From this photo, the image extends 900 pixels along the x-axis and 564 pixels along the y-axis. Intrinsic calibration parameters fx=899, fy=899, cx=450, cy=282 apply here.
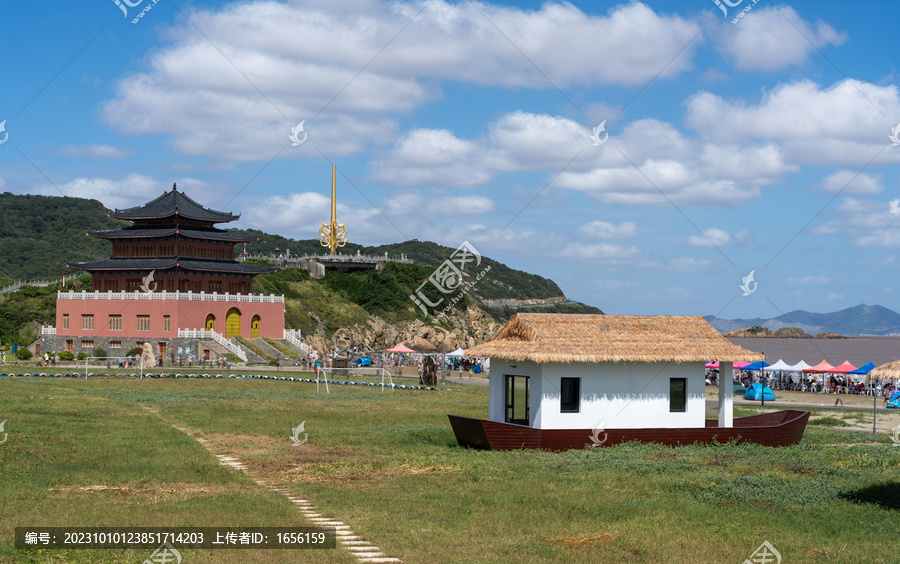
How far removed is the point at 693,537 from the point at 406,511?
5022 mm

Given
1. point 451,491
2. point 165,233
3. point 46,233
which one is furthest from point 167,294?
point 46,233

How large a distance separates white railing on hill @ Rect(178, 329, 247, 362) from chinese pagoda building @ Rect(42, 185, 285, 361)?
0.25ft

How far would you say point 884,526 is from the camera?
50.5 ft

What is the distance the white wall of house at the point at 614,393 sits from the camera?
78.5ft

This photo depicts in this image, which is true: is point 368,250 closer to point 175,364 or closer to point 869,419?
point 175,364

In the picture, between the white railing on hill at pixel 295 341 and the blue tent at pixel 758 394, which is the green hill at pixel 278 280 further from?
the blue tent at pixel 758 394

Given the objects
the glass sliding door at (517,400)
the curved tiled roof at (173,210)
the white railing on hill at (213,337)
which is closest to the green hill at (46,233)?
the curved tiled roof at (173,210)

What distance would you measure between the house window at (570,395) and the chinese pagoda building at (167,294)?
49.0 m

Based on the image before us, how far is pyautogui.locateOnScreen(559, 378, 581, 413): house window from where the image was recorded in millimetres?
24156

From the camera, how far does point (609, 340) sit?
2436 cm

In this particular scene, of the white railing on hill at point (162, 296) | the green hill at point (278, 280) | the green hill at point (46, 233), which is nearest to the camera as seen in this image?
the white railing on hill at point (162, 296)

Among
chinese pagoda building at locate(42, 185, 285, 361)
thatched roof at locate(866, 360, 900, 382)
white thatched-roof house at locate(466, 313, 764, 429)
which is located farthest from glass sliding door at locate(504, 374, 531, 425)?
chinese pagoda building at locate(42, 185, 285, 361)

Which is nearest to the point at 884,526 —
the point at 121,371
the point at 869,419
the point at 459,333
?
the point at 869,419

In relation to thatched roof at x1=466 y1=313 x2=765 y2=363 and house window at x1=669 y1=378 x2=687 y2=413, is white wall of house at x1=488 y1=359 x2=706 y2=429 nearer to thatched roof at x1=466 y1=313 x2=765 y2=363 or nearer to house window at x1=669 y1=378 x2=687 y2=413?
house window at x1=669 y1=378 x2=687 y2=413
